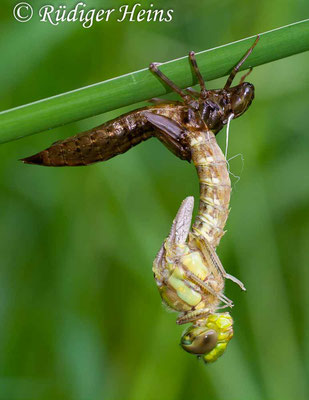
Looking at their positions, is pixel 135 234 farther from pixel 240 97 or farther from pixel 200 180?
pixel 240 97

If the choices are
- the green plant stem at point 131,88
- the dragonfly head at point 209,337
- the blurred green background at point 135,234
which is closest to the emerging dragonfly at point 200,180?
the dragonfly head at point 209,337

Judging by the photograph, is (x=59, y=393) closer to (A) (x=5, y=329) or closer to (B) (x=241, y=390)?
(A) (x=5, y=329)

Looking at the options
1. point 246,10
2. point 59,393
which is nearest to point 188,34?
point 246,10

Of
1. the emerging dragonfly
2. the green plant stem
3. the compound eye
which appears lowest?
the compound eye

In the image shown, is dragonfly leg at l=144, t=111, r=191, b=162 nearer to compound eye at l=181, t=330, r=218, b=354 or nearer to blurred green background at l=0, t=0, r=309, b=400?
compound eye at l=181, t=330, r=218, b=354

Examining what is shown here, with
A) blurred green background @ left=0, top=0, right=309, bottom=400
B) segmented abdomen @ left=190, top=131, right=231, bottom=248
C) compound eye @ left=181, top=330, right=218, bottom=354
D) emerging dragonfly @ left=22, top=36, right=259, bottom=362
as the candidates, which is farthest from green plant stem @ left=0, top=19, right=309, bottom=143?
blurred green background @ left=0, top=0, right=309, bottom=400

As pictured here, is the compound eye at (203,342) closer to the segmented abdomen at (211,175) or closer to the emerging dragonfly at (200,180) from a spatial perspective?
the emerging dragonfly at (200,180)

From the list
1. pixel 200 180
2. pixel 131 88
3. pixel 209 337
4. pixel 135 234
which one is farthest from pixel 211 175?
pixel 135 234
